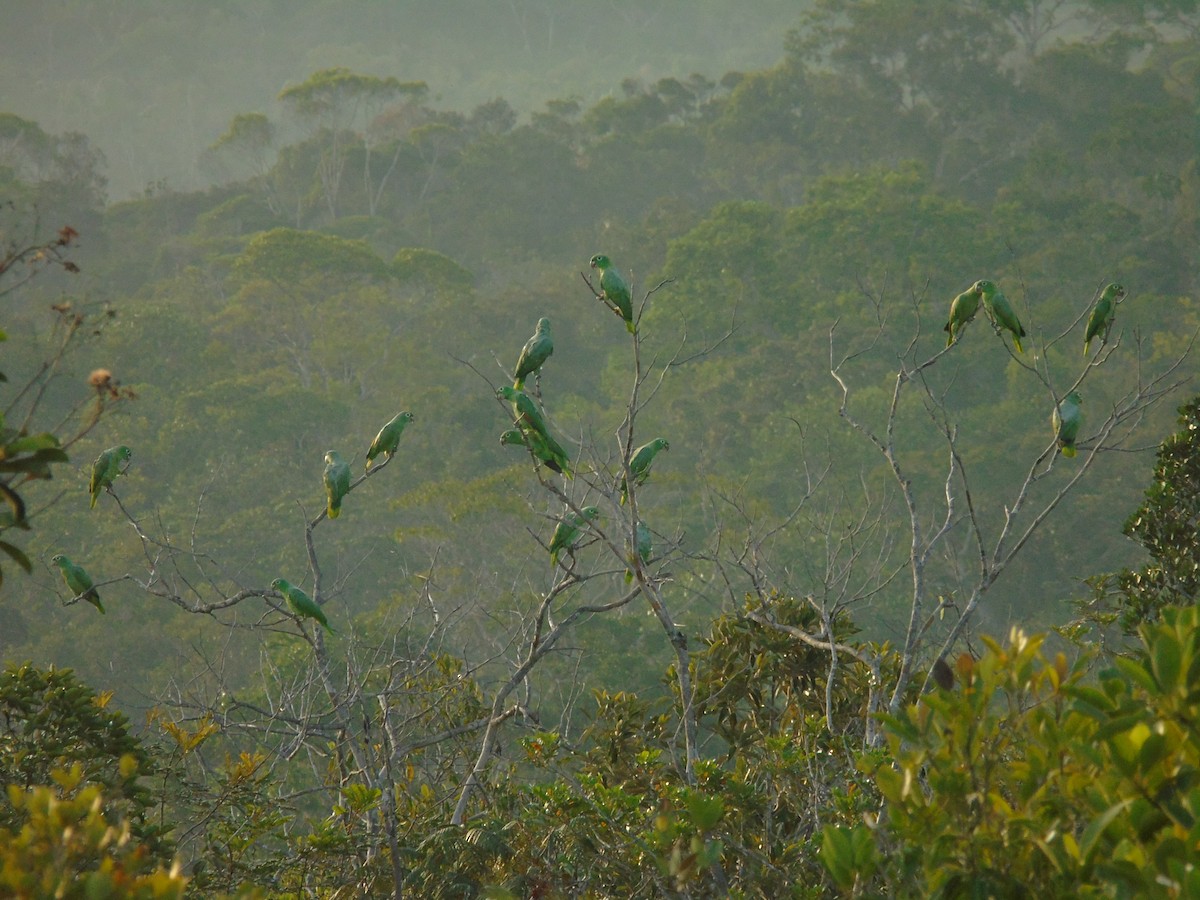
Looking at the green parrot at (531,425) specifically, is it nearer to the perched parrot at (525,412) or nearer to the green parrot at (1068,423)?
the perched parrot at (525,412)

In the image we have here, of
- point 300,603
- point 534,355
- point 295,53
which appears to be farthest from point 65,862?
point 295,53

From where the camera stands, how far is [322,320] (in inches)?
757

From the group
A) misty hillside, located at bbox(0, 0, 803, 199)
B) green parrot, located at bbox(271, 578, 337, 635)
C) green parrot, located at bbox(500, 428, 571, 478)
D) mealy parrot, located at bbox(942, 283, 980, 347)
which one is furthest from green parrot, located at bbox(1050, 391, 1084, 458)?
misty hillside, located at bbox(0, 0, 803, 199)

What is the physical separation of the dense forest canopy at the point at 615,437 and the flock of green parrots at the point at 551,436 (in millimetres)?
31

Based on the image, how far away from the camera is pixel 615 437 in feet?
22.0

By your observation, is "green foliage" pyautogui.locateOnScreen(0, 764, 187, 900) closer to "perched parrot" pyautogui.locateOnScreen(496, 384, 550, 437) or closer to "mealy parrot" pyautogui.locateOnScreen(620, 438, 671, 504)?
"perched parrot" pyautogui.locateOnScreen(496, 384, 550, 437)

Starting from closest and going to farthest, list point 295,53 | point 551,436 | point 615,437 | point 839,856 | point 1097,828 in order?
point 1097,828 < point 839,856 < point 551,436 < point 615,437 < point 295,53

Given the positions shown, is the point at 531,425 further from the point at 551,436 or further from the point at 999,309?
the point at 999,309

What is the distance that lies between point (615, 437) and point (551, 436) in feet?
11.5

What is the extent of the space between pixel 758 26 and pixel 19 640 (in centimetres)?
4412

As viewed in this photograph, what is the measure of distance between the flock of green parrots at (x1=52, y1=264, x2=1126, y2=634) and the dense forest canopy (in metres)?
0.03

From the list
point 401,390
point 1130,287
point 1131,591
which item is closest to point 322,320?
point 401,390

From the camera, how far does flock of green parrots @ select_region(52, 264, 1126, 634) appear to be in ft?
10.1

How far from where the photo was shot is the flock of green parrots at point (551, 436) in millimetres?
3066
